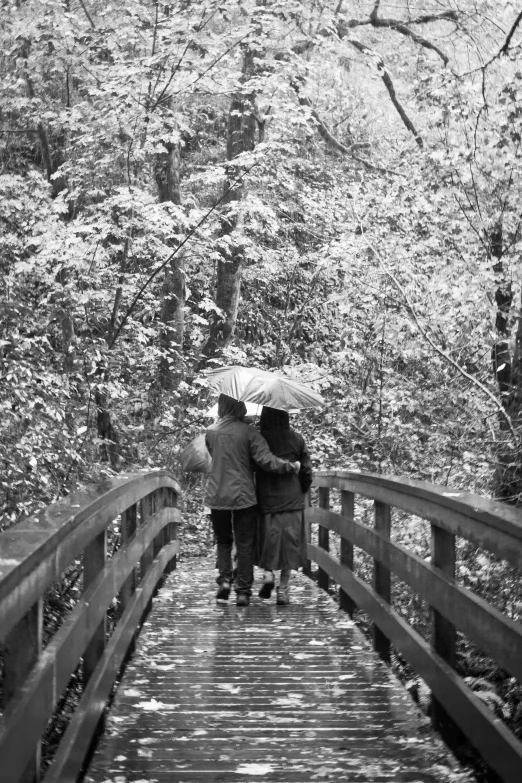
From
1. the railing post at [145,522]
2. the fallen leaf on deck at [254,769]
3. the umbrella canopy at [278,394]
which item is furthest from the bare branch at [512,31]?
the fallen leaf on deck at [254,769]

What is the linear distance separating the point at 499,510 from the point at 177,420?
14331 mm

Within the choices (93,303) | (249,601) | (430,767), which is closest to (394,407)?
(93,303)

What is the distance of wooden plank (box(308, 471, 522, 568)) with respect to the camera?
344 cm

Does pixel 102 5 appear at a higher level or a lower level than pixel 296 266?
higher

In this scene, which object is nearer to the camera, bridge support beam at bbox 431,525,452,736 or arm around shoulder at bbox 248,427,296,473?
bridge support beam at bbox 431,525,452,736

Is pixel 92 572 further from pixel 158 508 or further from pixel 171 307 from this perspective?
pixel 171 307

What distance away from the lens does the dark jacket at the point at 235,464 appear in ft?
27.5

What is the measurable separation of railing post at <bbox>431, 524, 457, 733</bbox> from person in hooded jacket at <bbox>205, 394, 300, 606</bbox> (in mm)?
3775

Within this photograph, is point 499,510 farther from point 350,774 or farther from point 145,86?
point 145,86

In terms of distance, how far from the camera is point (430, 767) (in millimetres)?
4145

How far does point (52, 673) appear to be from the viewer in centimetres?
319

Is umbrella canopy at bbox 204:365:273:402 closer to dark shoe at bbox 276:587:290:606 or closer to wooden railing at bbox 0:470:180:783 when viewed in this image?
dark shoe at bbox 276:587:290:606

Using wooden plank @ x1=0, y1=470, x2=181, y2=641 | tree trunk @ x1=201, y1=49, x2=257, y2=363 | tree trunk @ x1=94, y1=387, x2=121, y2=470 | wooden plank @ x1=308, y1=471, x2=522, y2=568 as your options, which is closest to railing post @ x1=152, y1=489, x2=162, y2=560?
wooden plank @ x1=308, y1=471, x2=522, y2=568

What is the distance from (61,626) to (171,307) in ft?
49.7
